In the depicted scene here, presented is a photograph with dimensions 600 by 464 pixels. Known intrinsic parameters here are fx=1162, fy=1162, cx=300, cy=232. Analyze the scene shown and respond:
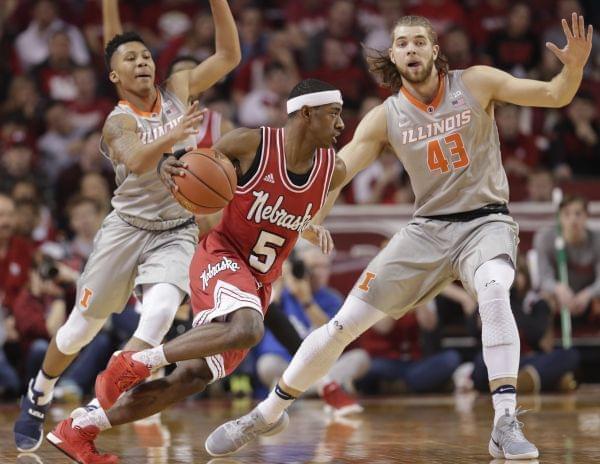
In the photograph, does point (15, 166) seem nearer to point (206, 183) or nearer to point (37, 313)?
point (37, 313)

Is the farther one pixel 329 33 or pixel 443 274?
pixel 329 33

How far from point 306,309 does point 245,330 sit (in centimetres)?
451

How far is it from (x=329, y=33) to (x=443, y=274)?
802 cm

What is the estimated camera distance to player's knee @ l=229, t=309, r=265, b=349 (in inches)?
202

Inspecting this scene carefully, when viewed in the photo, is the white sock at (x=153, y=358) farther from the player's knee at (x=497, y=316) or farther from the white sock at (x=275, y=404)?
the player's knee at (x=497, y=316)

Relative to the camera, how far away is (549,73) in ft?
41.5

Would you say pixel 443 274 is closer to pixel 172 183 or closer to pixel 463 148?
pixel 463 148

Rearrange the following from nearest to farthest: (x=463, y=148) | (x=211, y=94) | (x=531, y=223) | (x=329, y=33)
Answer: (x=463, y=148) → (x=531, y=223) → (x=211, y=94) → (x=329, y=33)

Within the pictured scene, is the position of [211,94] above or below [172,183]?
above

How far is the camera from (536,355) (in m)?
10.2

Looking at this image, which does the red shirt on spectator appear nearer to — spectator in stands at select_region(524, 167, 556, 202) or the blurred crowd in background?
the blurred crowd in background

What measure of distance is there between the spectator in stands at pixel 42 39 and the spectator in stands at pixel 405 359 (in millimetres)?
5161

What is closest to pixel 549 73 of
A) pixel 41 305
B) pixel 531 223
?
pixel 531 223

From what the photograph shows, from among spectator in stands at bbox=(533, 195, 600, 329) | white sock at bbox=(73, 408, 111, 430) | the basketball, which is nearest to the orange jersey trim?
the basketball
